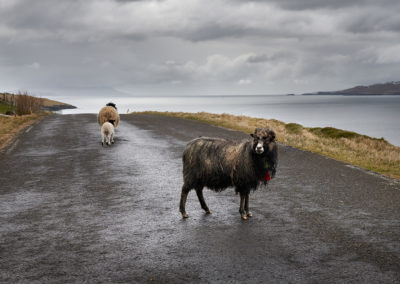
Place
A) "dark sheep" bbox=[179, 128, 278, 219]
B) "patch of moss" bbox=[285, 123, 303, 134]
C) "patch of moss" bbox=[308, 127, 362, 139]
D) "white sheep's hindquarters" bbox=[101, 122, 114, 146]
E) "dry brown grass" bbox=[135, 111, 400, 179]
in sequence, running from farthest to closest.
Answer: "patch of moss" bbox=[285, 123, 303, 134]
"patch of moss" bbox=[308, 127, 362, 139]
"white sheep's hindquarters" bbox=[101, 122, 114, 146]
"dry brown grass" bbox=[135, 111, 400, 179]
"dark sheep" bbox=[179, 128, 278, 219]

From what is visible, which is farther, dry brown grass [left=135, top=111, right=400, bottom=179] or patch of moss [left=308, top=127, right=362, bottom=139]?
patch of moss [left=308, top=127, right=362, bottom=139]

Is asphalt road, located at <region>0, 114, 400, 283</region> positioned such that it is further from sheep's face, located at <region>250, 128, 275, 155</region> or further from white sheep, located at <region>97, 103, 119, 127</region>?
white sheep, located at <region>97, 103, 119, 127</region>

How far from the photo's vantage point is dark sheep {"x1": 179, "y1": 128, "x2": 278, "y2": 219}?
22.4 ft

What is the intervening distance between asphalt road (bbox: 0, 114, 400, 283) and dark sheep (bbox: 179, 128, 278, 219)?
59cm

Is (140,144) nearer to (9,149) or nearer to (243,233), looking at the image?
(9,149)

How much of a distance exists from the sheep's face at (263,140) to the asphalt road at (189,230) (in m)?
1.38

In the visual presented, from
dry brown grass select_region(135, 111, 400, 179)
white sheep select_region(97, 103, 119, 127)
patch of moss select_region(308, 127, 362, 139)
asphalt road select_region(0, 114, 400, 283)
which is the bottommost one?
asphalt road select_region(0, 114, 400, 283)

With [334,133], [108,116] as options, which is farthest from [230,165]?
[334,133]

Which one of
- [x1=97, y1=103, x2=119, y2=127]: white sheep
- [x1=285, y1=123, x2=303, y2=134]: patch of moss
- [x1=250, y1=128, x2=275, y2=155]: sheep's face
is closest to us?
[x1=250, y1=128, x2=275, y2=155]: sheep's face

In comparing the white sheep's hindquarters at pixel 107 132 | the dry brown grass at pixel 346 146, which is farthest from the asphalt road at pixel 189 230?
the white sheep's hindquarters at pixel 107 132

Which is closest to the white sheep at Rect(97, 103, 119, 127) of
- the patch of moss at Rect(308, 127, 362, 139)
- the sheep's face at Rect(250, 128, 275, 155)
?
the sheep's face at Rect(250, 128, 275, 155)

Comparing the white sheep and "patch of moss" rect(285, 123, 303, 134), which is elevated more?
the white sheep

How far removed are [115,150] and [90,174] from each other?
15.8ft

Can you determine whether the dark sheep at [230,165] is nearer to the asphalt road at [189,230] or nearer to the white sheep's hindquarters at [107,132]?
the asphalt road at [189,230]
